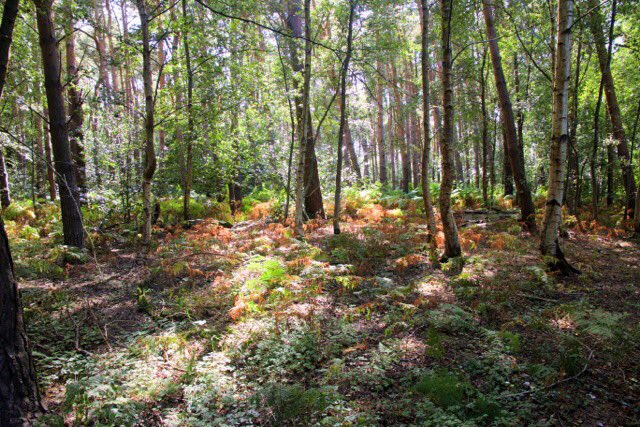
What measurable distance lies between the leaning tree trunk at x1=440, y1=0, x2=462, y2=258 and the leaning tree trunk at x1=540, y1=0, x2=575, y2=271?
1.76m

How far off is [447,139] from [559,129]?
1908 millimetres

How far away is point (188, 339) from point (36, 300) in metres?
2.75

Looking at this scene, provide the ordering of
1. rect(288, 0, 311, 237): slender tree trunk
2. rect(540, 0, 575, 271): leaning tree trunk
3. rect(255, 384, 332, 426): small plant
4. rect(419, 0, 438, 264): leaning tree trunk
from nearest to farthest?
rect(255, 384, 332, 426): small plant < rect(540, 0, 575, 271): leaning tree trunk < rect(419, 0, 438, 264): leaning tree trunk < rect(288, 0, 311, 237): slender tree trunk

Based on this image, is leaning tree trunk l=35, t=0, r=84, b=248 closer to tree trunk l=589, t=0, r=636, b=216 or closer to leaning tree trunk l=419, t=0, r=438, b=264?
leaning tree trunk l=419, t=0, r=438, b=264

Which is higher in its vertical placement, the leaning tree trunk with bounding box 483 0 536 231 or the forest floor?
the leaning tree trunk with bounding box 483 0 536 231

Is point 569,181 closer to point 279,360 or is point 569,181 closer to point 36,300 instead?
point 279,360

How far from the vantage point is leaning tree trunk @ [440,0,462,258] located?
24.8 ft

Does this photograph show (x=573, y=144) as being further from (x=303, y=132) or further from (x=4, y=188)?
(x=4, y=188)

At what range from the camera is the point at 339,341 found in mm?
4742

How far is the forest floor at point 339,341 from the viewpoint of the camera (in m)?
3.36

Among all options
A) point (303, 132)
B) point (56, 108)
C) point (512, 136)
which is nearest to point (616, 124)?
point (512, 136)

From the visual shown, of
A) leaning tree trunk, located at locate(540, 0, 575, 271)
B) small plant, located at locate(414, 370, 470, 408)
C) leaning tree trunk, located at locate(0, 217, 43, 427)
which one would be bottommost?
small plant, located at locate(414, 370, 470, 408)

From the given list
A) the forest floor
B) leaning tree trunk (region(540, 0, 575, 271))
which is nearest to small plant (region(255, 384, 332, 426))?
the forest floor

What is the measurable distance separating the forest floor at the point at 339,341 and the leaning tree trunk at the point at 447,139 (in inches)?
24.0
